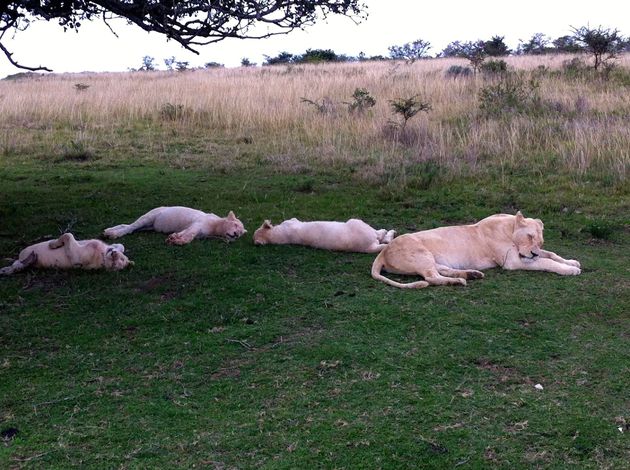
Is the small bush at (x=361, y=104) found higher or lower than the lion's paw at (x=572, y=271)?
higher

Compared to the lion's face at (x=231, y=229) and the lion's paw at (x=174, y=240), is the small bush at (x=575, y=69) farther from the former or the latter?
the lion's paw at (x=174, y=240)

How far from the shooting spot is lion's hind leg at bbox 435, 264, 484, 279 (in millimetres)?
6398

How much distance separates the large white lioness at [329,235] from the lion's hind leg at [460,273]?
3.32 feet

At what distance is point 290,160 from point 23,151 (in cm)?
525

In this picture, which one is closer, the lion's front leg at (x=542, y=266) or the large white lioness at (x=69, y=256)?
the lion's front leg at (x=542, y=266)

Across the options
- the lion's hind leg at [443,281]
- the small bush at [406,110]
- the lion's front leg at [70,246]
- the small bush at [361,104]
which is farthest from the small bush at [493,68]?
the lion's front leg at [70,246]

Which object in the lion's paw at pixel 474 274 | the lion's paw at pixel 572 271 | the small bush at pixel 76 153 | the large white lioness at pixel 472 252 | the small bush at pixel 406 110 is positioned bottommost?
the lion's paw at pixel 572 271

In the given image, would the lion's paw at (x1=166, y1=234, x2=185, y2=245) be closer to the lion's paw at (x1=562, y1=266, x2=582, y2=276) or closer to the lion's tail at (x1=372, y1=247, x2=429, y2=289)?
the lion's tail at (x1=372, y1=247, x2=429, y2=289)

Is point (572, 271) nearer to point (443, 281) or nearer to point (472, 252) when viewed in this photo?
point (472, 252)

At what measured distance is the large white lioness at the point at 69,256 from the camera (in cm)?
674

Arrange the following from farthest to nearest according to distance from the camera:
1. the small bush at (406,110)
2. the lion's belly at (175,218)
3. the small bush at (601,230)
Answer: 1. the small bush at (406,110)
2. the lion's belly at (175,218)
3. the small bush at (601,230)

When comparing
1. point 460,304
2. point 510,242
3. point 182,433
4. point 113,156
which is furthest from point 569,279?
point 113,156

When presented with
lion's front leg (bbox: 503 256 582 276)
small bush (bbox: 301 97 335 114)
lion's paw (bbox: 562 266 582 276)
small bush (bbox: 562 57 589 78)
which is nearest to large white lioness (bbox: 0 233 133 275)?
lion's front leg (bbox: 503 256 582 276)

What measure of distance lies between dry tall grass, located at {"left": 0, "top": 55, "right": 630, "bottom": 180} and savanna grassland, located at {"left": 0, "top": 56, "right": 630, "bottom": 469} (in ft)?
0.34
